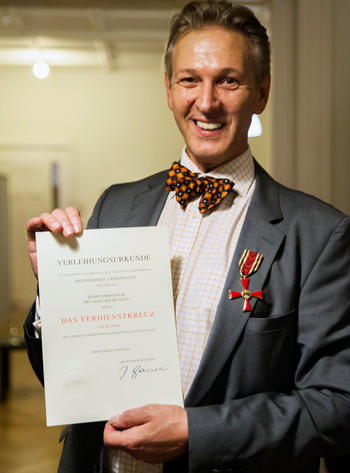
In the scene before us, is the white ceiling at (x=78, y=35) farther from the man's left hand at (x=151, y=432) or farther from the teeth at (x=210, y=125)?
the man's left hand at (x=151, y=432)

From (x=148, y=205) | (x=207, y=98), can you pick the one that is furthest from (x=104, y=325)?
(x=207, y=98)

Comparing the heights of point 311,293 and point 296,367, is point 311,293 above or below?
above

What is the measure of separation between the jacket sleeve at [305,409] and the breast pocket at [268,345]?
0.03 metres

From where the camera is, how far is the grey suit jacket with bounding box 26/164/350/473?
1.13 m

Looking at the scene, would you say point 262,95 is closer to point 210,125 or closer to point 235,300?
point 210,125

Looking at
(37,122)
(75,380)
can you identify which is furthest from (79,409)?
(37,122)

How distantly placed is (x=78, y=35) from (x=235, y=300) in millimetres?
5704

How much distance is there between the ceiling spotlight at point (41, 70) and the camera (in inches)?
301

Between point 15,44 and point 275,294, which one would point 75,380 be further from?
point 15,44

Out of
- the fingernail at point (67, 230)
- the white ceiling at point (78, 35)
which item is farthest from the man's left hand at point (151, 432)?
the white ceiling at point (78, 35)

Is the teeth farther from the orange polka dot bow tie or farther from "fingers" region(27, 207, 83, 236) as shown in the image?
"fingers" region(27, 207, 83, 236)

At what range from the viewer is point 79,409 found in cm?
112

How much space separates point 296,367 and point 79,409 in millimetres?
510

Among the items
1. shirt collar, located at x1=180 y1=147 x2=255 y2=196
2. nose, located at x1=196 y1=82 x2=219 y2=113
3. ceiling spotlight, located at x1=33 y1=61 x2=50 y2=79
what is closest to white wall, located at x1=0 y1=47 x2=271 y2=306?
ceiling spotlight, located at x1=33 y1=61 x2=50 y2=79
